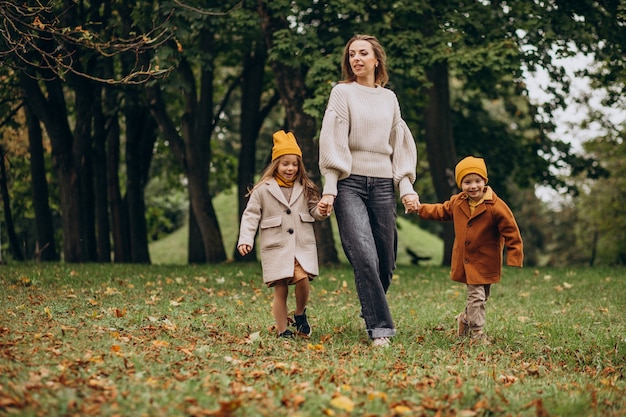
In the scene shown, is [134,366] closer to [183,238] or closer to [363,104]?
[363,104]

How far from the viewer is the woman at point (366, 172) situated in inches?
267

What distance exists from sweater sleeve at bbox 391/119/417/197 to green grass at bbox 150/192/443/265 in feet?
84.4

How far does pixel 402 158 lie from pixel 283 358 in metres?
2.10

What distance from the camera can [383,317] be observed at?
6.91 m

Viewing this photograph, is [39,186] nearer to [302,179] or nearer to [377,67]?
[302,179]

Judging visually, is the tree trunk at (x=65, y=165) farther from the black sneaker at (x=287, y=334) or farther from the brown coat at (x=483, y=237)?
the brown coat at (x=483, y=237)

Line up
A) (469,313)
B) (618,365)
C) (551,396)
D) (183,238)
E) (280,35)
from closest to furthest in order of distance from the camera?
(551,396) < (618,365) < (469,313) < (280,35) < (183,238)

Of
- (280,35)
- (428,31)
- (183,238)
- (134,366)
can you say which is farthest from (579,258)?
(134,366)

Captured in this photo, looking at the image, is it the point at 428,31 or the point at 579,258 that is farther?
the point at 579,258

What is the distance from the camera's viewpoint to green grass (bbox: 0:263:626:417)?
455cm

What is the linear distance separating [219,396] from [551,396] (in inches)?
82.8

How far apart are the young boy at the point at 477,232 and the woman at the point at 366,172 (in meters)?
0.38

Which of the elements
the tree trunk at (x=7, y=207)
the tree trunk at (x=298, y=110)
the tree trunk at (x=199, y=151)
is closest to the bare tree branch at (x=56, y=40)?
the tree trunk at (x=298, y=110)

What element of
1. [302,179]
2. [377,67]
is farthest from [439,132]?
[302,179]
